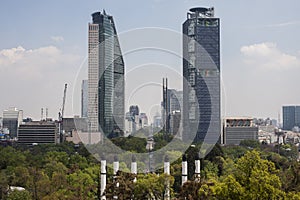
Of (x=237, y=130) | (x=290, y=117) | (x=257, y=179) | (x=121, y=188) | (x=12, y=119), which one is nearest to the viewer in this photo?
(x=257, y=179)

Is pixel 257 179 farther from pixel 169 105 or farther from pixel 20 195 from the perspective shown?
pixel 169 105

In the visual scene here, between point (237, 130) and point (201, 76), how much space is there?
9794 millimetres

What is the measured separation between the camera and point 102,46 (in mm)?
28953

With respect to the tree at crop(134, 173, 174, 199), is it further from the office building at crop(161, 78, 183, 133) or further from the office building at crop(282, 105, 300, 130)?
the office building at crop(282, 105, 300, 130)

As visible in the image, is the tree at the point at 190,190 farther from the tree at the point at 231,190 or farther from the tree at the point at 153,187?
the tree at the point at 231,190

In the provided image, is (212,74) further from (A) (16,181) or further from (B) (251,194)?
(B) (251,194)

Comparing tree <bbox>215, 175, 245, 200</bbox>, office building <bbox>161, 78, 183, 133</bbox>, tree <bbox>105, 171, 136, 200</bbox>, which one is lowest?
tree <bbox>105, 171, 136, 200</bbox>

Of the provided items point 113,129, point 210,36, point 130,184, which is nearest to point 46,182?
point 130,184

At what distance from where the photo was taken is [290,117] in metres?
81.9

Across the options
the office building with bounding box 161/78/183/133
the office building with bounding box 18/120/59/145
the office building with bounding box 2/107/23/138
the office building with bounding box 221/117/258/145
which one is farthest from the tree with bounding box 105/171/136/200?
Answer: the office building with bounding box 2/107/23/138

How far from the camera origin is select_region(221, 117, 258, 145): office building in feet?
151

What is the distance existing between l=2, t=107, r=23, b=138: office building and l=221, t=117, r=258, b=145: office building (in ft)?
83.2

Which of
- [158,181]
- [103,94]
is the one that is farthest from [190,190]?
[103,94]

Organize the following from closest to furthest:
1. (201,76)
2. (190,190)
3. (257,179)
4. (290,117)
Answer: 1. (257,179)
2. (190,190)
3. (201,76)
4. (290,117)
